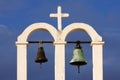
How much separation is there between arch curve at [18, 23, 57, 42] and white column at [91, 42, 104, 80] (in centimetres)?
178

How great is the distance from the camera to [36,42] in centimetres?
2164

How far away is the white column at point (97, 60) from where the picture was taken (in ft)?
68.5

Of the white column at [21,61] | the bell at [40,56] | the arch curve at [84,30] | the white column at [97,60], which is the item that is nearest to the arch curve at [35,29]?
the white column at [21,61]

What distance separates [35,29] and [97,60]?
115 inches

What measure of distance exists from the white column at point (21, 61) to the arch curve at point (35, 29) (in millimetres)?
307

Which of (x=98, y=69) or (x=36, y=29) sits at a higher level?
(x=36, y=29)

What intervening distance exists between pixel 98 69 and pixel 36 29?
3120 millimetres

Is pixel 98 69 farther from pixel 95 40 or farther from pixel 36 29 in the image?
pixel 36 29

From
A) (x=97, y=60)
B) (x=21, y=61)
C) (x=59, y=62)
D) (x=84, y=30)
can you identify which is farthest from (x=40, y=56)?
(x=97, y=60)

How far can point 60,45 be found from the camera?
2114 cm

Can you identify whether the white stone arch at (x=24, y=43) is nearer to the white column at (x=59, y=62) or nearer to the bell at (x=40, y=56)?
the white column at (x=59, y=62)

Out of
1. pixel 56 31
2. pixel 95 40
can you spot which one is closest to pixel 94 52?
pixel 95 40

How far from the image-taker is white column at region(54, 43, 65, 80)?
2072cm

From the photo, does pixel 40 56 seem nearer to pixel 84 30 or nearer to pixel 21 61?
pixel 21 61
